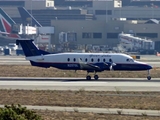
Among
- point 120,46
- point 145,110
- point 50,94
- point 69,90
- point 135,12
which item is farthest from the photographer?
point 135,12

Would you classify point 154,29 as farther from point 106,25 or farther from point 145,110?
point 145,110

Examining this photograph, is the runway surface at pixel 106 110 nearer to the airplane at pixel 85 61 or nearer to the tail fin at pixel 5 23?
the airplane at pixel 85 61

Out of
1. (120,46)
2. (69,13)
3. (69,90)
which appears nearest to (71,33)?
(120,46)

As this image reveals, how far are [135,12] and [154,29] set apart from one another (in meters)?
28.1

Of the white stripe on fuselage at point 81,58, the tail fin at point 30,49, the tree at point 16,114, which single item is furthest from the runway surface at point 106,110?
the tail fin at point 30,49

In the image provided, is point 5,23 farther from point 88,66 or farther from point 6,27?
point 88,66

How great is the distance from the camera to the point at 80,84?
169 ft

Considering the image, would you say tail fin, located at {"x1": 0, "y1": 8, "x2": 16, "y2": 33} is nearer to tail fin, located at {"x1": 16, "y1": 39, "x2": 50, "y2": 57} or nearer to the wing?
tail fin, located at {"x1": 16, "y1": 39, "x2": 50, "y2": 57}

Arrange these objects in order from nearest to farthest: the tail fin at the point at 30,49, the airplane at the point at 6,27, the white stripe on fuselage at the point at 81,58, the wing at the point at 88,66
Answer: the wing at the point at 88,66, the white stripe on fuselage at the point at 81,58, the tail fin at the point at 30,49, the airplane at the point at 6,27

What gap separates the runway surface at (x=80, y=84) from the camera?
157ft

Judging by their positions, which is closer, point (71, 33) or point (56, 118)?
point (56, 118)

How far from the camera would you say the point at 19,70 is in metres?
69.1

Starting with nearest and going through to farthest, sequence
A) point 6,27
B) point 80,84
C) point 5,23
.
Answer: point 80,84 → point 5,23 → point 6,27

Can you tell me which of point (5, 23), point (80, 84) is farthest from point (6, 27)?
point (80, 84)
